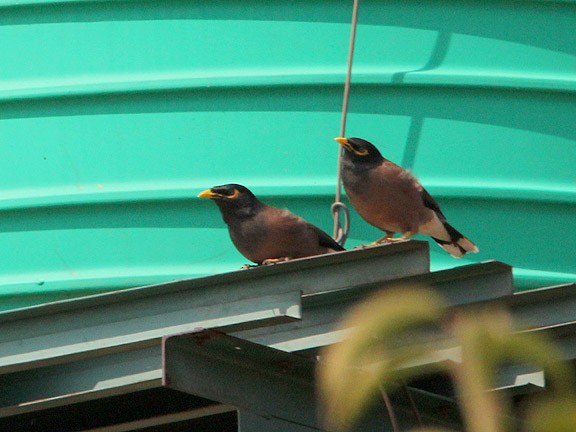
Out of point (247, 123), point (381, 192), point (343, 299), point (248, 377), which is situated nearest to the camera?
point (248, 377)

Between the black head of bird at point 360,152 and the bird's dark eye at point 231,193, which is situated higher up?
the black head of bird at point 360,152

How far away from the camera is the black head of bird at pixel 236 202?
5.43m

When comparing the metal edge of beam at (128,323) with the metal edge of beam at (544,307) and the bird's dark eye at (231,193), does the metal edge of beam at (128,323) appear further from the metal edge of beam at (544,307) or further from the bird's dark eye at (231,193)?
the bird's dark eye at (231,193)

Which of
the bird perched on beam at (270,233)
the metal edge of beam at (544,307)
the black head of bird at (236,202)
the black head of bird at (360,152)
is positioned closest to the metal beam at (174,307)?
the metal edge of beam at (544,307)

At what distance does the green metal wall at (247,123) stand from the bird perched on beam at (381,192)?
4.19 feet

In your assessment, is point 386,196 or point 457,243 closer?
point 386,196

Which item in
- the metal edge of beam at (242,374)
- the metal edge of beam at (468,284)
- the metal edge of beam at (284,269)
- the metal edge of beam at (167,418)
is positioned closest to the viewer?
the metal edge of beam at (242,374)

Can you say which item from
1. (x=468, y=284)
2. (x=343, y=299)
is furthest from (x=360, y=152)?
(x=468, y=284)

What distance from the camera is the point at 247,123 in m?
7.19

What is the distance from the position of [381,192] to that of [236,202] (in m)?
0.67

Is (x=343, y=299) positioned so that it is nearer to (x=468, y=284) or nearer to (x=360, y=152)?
(x=468, y=284)

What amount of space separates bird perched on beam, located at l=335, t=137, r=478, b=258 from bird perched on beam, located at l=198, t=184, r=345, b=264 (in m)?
0.36

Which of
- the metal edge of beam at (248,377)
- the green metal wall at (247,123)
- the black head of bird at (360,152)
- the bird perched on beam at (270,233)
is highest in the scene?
the green metal wall at (247,123)

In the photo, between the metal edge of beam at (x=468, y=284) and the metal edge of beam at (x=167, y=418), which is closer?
the metal edge of beam at (x=468, y=284)
